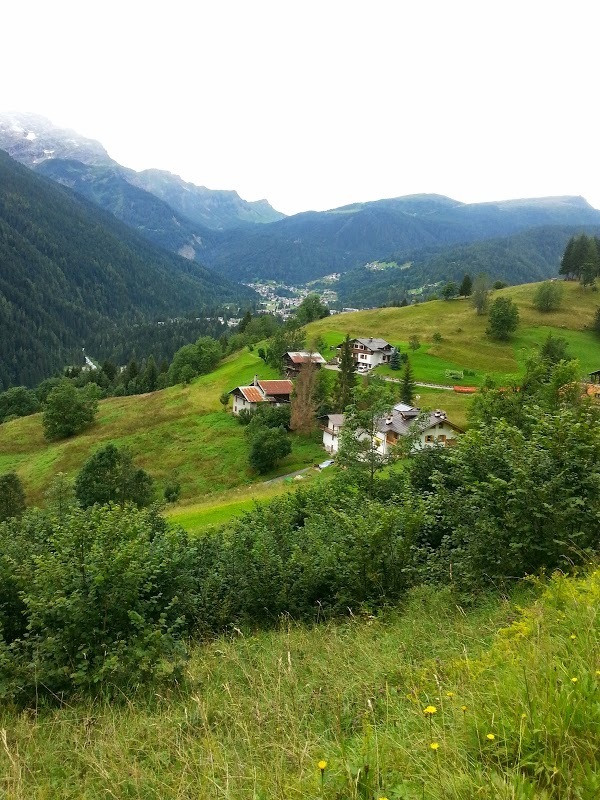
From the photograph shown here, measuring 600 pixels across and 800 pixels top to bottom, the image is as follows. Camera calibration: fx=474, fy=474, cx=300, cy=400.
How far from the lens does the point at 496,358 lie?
91750mm

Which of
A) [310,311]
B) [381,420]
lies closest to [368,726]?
[381,420]

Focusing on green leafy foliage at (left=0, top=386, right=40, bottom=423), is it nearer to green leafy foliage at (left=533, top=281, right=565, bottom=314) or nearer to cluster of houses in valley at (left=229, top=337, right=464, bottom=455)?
cluster of houses in valley at (left=229, top=337, right=464, bottom=455)

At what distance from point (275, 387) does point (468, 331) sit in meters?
53.4

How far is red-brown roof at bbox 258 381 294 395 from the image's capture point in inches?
2802

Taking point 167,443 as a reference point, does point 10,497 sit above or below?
above

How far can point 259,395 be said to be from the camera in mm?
70125

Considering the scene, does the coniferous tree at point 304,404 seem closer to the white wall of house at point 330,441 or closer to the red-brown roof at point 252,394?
the white wall of house at point 330,441

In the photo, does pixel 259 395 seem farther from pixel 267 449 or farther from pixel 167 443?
pixel 267 449

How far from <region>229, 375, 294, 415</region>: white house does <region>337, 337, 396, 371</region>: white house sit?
75.8 feet

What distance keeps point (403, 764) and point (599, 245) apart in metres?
155

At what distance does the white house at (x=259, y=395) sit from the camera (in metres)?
68.6

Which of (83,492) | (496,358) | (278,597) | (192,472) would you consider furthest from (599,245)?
(278,597)

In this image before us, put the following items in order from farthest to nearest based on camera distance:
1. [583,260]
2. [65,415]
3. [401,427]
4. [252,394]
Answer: [583,260] → [65,415] → [252,394] → [401,427]

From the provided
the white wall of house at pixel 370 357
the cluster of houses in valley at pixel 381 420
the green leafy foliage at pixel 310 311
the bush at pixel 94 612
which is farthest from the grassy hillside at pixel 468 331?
the bush at pixel 94 612
